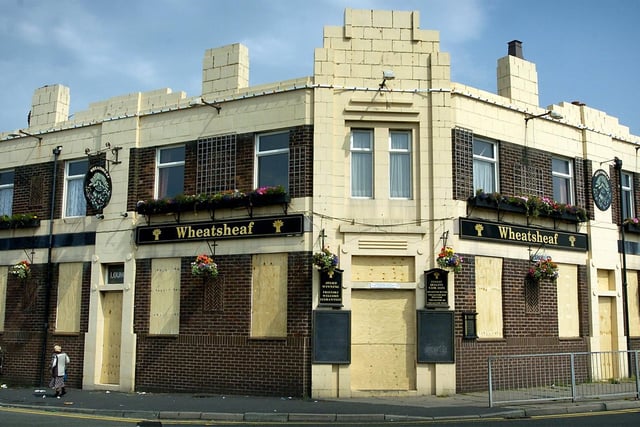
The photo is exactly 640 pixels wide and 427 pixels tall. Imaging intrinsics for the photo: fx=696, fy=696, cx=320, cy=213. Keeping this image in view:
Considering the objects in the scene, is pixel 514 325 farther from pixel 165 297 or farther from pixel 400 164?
pixel 165 297

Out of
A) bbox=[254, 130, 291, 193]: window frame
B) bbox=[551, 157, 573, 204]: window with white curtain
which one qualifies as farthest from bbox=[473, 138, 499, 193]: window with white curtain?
bbox=[254, 130, 291, 193]: window frame

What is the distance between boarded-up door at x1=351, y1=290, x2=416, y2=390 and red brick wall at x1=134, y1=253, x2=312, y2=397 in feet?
4.05

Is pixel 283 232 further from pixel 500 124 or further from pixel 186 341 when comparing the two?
pixel 500 124

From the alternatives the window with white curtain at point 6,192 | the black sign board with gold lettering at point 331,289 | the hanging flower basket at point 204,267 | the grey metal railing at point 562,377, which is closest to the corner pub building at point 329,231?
the black sign board with gold lettering at point 331,289

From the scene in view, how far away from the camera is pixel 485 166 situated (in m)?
19.2

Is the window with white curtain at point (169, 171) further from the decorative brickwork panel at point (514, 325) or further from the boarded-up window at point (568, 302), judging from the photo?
the boarded-up window at point (568, 302)

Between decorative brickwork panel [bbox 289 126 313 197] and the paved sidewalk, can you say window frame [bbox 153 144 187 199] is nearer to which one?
decorative brickwork panel [bbox 289 126 313 197]

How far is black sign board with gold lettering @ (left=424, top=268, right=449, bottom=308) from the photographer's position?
17.2m

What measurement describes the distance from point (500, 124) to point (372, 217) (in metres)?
4.92

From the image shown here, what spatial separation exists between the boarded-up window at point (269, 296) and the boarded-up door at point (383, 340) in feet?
6.02

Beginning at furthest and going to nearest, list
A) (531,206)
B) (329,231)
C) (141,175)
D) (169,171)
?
(141,175) → (169,171) → (531,206) → (329,231)

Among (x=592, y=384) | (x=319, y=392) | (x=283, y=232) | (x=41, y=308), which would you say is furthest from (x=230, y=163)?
(x=592, y=384)

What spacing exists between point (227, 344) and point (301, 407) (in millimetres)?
3630

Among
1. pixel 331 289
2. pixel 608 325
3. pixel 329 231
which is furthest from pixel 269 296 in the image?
pixel 608 325
